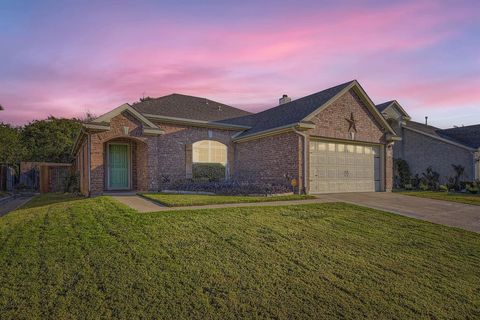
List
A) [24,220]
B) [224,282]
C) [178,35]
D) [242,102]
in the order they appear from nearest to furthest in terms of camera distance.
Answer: [224,282]
[24,220]
[178,35]
[242,102]

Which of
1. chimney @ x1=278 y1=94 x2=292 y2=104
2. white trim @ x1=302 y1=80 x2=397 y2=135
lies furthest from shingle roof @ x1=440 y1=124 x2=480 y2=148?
chimney @ x1=278 y1=94 x2=292 y2=104

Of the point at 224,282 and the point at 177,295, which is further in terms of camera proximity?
the point at 224,282

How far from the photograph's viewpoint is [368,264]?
5.00m

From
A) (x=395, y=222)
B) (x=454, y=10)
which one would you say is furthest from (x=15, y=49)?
(x=454, y=10)

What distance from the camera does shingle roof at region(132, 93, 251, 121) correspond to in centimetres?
1526

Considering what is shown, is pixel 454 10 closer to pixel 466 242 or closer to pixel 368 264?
pixel 466 242

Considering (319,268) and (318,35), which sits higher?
(318,35)

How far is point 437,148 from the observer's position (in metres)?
20.7

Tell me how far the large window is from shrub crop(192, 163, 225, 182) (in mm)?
232

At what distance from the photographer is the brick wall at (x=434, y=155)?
19406mm

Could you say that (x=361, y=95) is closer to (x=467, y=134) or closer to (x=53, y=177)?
(x=467, y=134)

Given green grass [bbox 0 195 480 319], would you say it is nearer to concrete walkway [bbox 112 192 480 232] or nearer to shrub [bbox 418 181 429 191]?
concrete walkway [bbox 112 192 480 232]

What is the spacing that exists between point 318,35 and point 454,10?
4127 mm

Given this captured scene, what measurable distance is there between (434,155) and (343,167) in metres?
10.8
